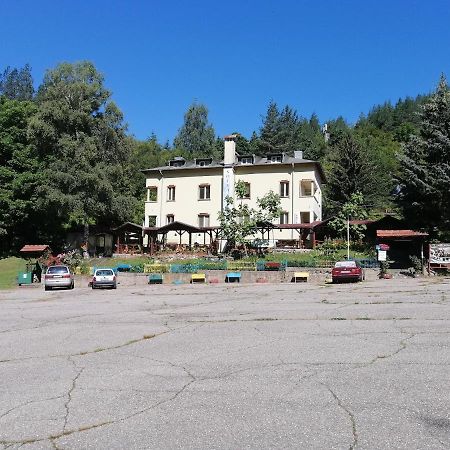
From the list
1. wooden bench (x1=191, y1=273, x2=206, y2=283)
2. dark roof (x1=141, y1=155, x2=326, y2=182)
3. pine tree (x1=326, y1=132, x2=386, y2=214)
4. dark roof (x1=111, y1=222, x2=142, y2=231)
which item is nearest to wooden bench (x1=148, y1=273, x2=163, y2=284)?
wooden bench (x1=191, y1=273, x2=206, y2=283)

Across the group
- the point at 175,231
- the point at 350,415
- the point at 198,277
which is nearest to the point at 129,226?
the point at 175,231

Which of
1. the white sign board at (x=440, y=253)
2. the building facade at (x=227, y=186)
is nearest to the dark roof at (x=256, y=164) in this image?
the building facade at (x=227, y=186)

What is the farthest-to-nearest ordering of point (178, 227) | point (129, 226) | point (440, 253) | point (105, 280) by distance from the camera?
1. point (129, 226)
2. point (178, 227)
3. point (105, 280)
4. point (440, 253)

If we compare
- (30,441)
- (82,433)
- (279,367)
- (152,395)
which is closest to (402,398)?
(279,367)

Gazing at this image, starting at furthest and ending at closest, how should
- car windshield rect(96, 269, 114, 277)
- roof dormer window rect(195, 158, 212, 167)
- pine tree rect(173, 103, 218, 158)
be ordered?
pine tree rect(173, 103, 218, 158), roof dormer window rect(195, 158, 212, 167), car windshield rect(96, 269, 114, 277)

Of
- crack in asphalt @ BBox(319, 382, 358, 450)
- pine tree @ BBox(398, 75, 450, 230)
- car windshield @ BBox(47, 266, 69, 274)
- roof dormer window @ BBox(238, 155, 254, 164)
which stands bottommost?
crack in asphalt @ BBox(319, 382, 358, 450)

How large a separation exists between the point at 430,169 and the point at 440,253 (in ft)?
22.7

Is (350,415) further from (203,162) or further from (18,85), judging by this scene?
(18,85)

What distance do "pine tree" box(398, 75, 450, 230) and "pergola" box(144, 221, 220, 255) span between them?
748 inches

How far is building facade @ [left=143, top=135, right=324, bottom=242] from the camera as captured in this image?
5291cm

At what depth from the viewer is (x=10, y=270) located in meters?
47.0

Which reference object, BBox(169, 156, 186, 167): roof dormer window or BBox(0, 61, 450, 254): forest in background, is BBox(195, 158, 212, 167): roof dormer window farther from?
BBox(0, 61, 450, 254): forest in background

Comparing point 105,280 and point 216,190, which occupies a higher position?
point 216,190

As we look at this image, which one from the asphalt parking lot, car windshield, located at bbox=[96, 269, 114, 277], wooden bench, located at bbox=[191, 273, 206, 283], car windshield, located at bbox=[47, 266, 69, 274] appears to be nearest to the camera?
the asphalt parking lot
